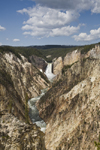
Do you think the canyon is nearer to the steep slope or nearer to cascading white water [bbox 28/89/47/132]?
the steep slope

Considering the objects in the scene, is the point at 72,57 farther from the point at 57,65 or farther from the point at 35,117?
the point at 35,117

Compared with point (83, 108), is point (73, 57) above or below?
above

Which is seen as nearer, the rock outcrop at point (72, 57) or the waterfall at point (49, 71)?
the rock outcrop at point (72, 57)

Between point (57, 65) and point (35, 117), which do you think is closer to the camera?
point (35, 117)

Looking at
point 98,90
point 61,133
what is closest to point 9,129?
point 61,133

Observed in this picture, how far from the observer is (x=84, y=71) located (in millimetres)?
36500

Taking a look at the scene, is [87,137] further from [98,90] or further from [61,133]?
[98,90]

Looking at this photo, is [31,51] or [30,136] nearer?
[30,136]

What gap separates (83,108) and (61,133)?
5.68 meters

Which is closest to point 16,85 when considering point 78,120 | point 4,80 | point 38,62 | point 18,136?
point 4,80

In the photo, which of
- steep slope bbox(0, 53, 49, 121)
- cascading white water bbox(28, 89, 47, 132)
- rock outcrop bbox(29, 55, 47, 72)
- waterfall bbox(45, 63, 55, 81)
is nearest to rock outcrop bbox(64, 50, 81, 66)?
waterfall bbox(45, 63, 55, 81)

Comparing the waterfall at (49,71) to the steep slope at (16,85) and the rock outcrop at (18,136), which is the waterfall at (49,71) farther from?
the rock outcrop at (18,136)

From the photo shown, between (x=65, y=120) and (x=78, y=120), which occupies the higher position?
(x=78, y=120)

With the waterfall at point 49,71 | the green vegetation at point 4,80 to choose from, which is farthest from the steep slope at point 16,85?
the waterfall at point 49,71
